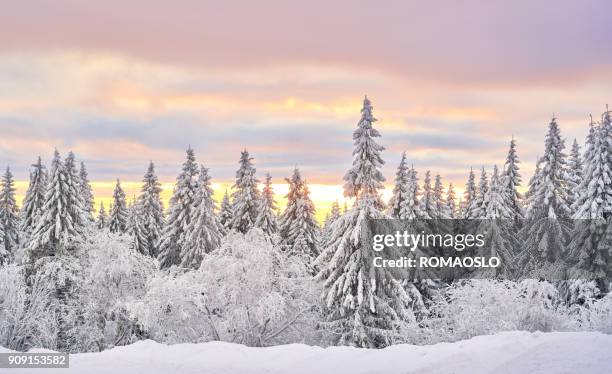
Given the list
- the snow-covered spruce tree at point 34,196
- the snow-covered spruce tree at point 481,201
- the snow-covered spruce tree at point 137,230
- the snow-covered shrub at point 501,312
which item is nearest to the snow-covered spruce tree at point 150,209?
the snow-covered spruce tree at point 137,230

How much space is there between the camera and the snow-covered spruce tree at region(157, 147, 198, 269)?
4303 cm

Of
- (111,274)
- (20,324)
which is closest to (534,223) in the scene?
(111,274)

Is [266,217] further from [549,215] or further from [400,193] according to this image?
[549,215]

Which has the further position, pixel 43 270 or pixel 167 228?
pixel 167 228

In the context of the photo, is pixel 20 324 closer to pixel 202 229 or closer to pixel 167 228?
pixel 202 229

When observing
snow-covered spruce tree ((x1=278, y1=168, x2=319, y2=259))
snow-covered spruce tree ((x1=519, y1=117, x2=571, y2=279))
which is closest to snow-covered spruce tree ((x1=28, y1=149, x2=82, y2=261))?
snow-covered spruce tree ((x1=278, y1=168, x2=319, y2=259))

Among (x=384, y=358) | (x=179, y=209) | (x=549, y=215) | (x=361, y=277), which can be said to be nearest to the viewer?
(x=384, y=358)

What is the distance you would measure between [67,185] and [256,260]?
65.3 feet

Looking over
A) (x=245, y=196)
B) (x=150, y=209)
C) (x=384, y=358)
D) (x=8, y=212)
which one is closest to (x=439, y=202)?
(x=245, y=196)

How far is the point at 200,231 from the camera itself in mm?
40281

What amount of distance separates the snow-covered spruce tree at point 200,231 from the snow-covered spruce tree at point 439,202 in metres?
21.0

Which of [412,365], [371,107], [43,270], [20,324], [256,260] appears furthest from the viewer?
[43,270]

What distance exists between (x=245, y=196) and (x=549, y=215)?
24.4 meters

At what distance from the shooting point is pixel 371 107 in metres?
27.5
